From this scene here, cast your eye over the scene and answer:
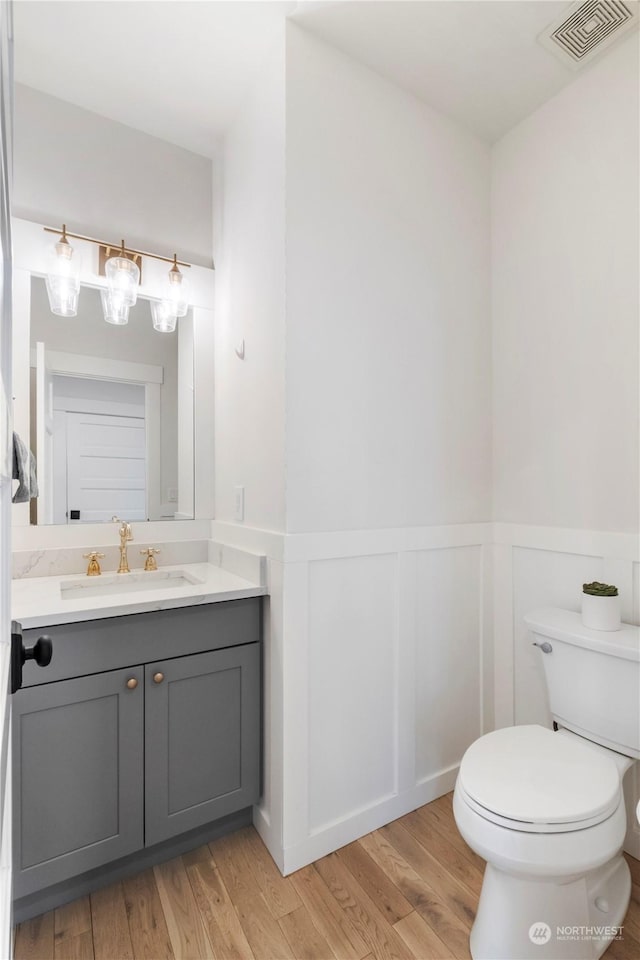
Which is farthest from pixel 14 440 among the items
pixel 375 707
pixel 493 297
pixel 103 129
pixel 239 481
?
pixel 493 297

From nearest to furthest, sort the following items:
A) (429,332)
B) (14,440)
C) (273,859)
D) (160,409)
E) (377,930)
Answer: (14,440)
(377,930)
(273,859)
(429,332)
(160,409)

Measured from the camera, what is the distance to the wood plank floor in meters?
1.24

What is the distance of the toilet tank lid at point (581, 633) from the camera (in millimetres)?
1379

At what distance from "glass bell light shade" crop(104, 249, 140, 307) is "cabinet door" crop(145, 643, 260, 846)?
139 centimetres

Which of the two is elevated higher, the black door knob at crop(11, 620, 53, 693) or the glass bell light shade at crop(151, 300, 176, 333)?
the glass bell light shade at crop(151, 300, 176, 333)

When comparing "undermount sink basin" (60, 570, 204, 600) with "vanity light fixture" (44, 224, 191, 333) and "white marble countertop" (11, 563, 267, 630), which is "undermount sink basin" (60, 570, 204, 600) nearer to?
"white marble countertop" (11, 563, 267, 630)

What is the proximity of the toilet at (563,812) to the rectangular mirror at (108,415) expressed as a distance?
1489 millimetres

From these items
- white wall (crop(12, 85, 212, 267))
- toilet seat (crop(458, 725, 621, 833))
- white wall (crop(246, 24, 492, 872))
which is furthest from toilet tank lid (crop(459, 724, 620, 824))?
white wall (crop(12, 85, 212, 267))

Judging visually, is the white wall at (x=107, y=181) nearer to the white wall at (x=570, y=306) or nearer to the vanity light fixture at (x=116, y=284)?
the vanity light fixture at (x=116, y=284)

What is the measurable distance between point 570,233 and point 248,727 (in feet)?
6.74

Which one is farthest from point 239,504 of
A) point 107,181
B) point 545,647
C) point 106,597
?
point 107,181

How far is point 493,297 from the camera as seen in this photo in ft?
Answer: 6.69

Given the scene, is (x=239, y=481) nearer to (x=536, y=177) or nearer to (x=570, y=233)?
(x=570, y=233)

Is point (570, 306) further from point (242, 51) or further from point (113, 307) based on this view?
point (113, 307)
